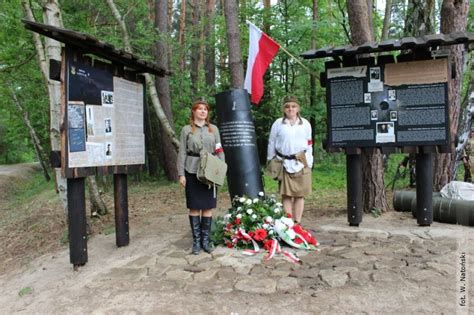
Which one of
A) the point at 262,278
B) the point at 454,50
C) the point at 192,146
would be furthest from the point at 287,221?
the point at 454,50

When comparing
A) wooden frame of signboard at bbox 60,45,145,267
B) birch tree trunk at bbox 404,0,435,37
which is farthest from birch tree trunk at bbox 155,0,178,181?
wooden frame of signboard at bbox 60,45,145,267

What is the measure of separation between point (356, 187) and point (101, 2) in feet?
29.3

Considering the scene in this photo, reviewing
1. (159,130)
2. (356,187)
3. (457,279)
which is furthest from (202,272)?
(159,130)

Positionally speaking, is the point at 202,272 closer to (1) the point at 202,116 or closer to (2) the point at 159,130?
(1) the point at 202,116

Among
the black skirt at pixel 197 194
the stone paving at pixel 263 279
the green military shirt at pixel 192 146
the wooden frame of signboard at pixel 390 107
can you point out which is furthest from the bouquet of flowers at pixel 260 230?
the wooden frame of signboard at pixel 390 107

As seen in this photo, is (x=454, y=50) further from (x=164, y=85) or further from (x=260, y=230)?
(x=164, y=85)

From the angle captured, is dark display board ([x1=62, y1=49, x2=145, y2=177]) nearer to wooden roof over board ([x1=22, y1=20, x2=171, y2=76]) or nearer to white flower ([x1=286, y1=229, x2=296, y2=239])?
wooden roof over board ([x1=22, y1=20, x2=171, y2=76])

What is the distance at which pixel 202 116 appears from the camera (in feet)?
16.9

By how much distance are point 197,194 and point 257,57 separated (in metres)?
2.82

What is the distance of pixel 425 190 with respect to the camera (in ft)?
20.2

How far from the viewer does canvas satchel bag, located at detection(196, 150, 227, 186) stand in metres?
5.00

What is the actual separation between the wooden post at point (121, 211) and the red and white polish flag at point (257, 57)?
2.45m

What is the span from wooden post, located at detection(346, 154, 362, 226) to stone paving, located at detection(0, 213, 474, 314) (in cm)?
48

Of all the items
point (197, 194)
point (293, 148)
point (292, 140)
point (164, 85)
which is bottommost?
point (197, 194)
